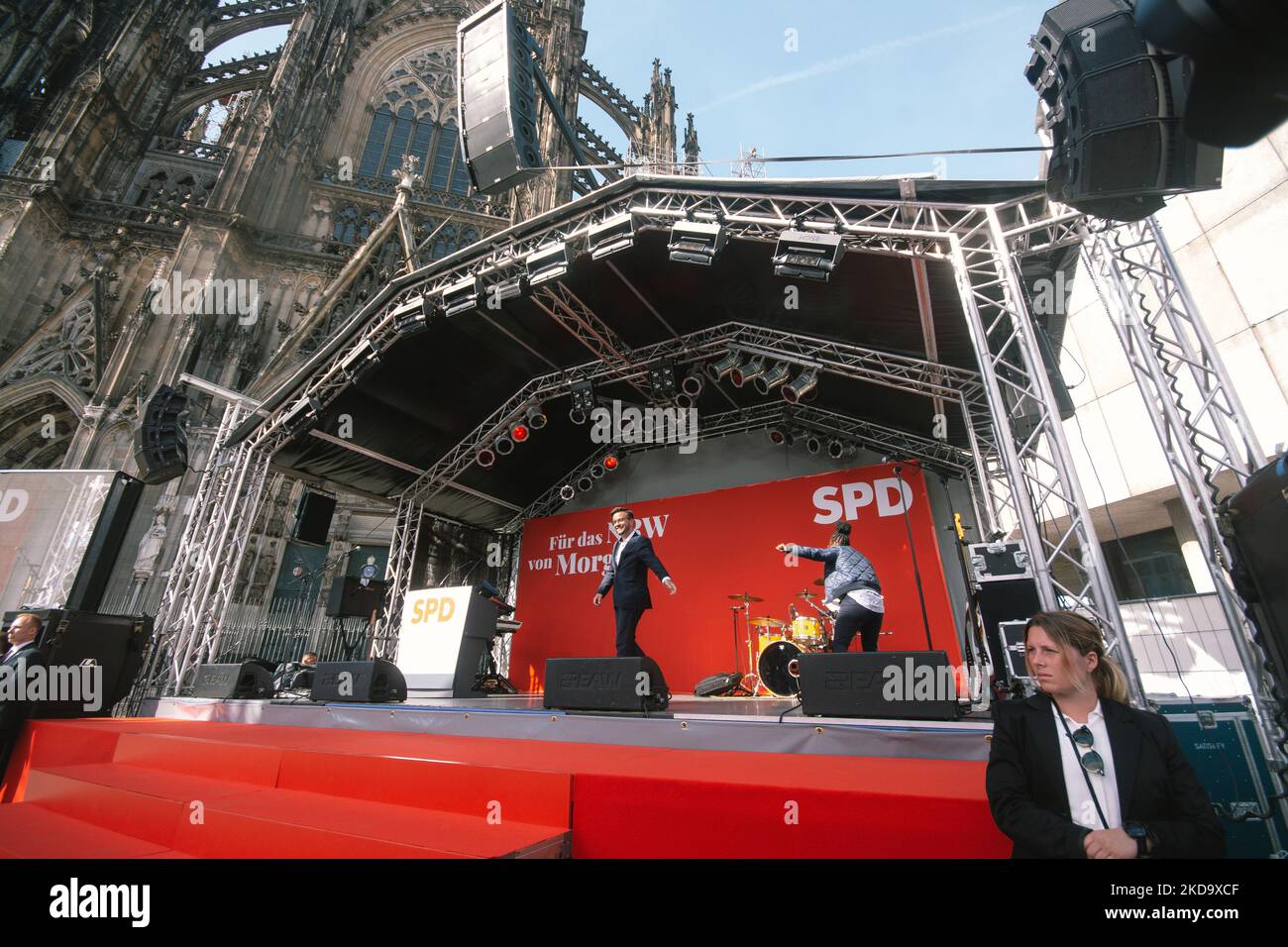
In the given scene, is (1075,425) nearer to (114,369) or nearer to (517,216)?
(517,216)

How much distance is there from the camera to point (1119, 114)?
3477 mm

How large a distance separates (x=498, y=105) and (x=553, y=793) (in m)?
7.80

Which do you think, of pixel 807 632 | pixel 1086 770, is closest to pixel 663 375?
pixel 807 632

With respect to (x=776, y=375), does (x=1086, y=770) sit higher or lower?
lower

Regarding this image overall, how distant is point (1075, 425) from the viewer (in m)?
8.36

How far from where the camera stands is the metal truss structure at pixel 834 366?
14.7 ft

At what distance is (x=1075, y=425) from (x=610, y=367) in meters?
7.26

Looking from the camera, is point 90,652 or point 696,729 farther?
point 90,652

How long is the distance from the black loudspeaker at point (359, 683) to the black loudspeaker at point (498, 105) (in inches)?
234

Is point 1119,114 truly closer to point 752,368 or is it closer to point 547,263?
point 752,368

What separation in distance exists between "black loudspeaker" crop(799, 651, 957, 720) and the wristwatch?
4.71ft

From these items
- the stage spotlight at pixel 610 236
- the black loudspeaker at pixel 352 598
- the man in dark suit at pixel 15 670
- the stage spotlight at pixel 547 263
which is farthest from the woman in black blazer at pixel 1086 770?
the black loudspeaker at pixel 352 598

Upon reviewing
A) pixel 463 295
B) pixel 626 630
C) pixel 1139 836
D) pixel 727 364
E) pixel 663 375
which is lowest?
pixel 1139 836
